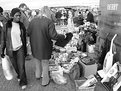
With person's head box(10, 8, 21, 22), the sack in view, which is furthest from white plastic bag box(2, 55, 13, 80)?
person's head box(10, 8, 21, 22)

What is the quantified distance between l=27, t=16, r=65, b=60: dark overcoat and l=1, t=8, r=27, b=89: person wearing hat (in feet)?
0.65

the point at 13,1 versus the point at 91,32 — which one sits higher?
the point at 13,1

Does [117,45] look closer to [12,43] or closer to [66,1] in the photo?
[12,43]

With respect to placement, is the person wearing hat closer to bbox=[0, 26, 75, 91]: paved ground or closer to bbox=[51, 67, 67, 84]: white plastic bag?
bbox=[0, 26, 75, 91]: paved ground

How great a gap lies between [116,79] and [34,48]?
158 cm

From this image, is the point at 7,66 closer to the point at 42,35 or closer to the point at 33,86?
the point at 33,86

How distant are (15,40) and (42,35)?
1.64 ft

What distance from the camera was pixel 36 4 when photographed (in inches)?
137

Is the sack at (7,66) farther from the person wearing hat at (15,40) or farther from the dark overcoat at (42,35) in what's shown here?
the dark overcoat at (42,35)

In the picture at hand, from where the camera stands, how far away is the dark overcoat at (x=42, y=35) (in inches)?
94.8

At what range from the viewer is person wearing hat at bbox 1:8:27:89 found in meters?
2.40

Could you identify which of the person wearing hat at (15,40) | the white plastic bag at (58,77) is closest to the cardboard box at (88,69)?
the white plastic bag at (58,77)

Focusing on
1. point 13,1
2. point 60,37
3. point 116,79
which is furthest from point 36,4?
point 116,79

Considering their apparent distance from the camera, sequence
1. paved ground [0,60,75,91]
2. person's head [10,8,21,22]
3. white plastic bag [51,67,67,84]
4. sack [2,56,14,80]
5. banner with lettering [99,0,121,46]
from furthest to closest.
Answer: white plastic bag [51,67,67,84] < paved ground [0,60,75,91] < sack [2,56,14,80] < person's head [10,8,21,22] < banner with lettering [99,0,121,46]
